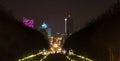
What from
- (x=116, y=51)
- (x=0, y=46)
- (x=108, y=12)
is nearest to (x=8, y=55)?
(x=0, y=46)

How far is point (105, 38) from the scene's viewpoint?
56656 mm

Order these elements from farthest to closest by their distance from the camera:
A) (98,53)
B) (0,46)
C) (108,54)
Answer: (98,53)
(108,54)
(0,46)

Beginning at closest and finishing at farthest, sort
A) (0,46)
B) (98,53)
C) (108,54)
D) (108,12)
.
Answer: (0,46), (108,54), (98,53), (108,12)

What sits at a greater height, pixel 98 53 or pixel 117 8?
pixel 117 8

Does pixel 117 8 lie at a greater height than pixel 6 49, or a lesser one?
greater

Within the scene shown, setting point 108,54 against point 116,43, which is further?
point 108,54

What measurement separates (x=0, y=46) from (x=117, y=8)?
17289 millimetres

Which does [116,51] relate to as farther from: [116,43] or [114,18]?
[114,18]

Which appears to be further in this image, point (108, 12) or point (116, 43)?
point (108, 12)

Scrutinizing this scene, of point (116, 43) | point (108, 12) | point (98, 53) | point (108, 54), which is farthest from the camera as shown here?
point (108, 12)

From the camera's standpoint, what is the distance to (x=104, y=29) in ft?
201

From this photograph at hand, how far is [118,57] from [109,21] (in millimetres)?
15040

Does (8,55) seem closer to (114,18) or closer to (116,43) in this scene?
(116,43)

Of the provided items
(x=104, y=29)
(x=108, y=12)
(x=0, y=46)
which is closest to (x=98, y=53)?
(x=104, y=29)
